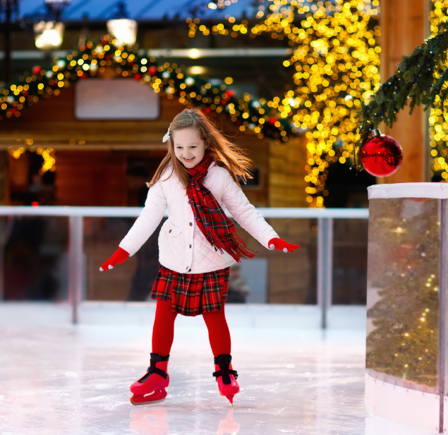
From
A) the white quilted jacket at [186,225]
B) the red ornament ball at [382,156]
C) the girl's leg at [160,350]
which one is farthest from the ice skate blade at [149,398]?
the red ornament ball at [382,156]

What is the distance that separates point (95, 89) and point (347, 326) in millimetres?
4793

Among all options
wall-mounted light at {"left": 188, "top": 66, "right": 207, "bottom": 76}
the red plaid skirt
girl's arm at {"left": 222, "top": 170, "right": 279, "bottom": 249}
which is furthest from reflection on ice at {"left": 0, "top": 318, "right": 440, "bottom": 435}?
wall-mounted light at {"left": 188, "top": 66, "right": 207, "bottom": 76}

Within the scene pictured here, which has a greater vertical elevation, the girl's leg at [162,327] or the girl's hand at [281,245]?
the girl's hand at [281,245]

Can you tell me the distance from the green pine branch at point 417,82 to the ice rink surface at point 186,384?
4.02ft

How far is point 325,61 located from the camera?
929 cm

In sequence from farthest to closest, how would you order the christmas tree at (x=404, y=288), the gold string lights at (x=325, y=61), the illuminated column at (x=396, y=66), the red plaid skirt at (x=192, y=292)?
1. the gold string lights at (x=325, y=61)
2. the illuminated column at (x=396, y=66)
3. the red plaid skirt at (x=192, y=292)
4. the christmas tree at (x=404, y=288)

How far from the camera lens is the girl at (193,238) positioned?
257cm

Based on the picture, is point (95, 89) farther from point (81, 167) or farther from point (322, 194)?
point (322, 194)

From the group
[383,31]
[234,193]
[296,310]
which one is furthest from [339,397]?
[383,31]

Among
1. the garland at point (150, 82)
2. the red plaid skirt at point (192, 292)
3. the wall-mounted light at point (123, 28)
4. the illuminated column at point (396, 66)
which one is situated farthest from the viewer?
the wall-mounted light at point (123, 28)

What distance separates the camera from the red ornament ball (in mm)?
2631

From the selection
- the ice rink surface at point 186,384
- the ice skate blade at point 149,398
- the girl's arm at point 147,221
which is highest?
the girl's arm at point 147,221

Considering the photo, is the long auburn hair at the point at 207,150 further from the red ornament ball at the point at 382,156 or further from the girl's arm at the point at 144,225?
the red ornament ball at the point at 382,156

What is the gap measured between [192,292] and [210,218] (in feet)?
1.01
